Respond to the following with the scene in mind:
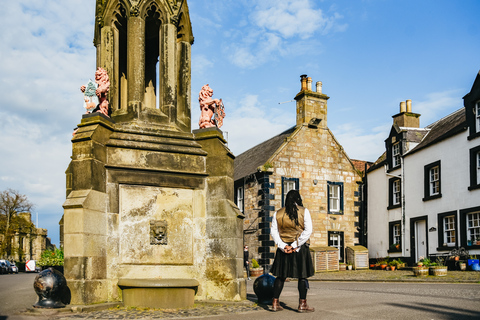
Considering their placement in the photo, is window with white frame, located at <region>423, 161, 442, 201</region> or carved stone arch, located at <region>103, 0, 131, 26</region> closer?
carved stone arch, located at <region>103, 0, 131, 26</region>

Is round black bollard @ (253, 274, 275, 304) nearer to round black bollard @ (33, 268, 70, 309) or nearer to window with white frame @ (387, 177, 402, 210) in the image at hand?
round black bollard @ (33, 268, 70, 309)

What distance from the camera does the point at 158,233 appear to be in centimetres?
888

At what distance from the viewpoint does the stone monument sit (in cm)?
816

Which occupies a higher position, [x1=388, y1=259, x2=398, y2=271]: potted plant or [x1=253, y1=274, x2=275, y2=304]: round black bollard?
[x1=253, y1=274, x2=275, y2=304]: round black bollard

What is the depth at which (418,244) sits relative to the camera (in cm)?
2712

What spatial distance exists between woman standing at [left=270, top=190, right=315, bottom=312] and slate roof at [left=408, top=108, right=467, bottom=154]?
18855 mm

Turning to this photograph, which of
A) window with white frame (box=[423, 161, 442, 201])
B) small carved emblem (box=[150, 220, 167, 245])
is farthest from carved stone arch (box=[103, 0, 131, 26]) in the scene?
window with white frame (box=[423, 161, 442, 201])

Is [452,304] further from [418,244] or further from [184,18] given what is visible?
[418,244]

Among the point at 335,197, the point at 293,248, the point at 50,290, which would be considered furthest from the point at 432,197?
the point at 50,290

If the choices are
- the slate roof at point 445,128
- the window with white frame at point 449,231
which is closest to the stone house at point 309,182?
the slate roof at point 445,128

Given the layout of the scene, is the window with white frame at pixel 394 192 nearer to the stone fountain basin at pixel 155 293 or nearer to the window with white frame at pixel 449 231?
the window with white frame at pixel 449 231

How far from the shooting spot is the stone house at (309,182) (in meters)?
28.3

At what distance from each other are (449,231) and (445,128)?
5.74 m

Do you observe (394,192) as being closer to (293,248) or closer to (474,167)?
(474,167)
